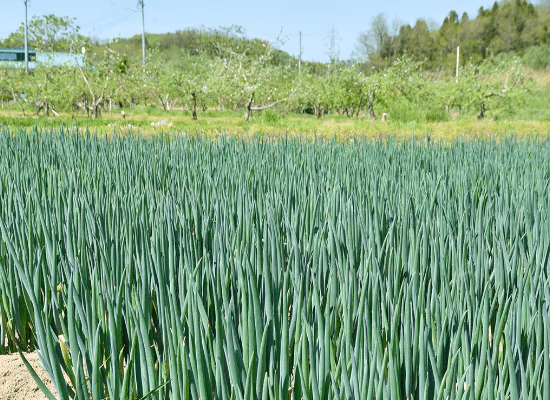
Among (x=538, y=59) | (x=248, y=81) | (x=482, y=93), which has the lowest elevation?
(x=482, y=93)

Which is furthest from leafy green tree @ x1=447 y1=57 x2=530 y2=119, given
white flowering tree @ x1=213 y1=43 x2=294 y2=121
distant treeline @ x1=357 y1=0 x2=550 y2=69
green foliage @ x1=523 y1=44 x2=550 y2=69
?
distant treeline @ x1=357 y1=0 x2=550 y2=69

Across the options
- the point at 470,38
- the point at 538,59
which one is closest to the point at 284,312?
the point at 538,59

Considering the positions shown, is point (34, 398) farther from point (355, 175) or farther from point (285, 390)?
point (355, 175)

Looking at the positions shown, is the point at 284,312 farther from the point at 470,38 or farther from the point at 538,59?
the point at 470,38

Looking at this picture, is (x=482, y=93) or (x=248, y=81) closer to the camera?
A: (x=482, y=93)

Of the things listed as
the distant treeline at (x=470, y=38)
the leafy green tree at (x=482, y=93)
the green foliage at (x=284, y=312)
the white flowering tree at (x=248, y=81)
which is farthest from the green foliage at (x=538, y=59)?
the green foliage at (x=284, y=312)

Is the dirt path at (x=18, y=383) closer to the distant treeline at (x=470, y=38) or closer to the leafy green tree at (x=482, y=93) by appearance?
the leafy green tree at (x=482, y=93)

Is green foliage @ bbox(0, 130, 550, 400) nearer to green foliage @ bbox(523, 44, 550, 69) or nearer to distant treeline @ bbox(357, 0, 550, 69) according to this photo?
green foliage @ bbox(523, 44, 550, 69)

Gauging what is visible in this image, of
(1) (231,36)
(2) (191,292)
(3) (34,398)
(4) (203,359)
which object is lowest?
(3) (34,398)

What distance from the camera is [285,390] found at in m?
0.92

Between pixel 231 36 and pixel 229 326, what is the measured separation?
2273cm

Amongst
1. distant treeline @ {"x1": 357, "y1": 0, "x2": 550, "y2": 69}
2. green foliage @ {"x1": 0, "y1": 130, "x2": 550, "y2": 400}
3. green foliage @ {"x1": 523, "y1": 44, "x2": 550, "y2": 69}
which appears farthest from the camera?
distant treeline @ {"x1": 357, "y1": 0, "x2": 550, "y2": 69}

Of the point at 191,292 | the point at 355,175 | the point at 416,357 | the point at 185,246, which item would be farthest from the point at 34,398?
the point at 355,175

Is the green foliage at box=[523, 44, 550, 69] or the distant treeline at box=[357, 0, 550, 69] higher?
the distant treeline at box=[357, 0, 550, 69]
